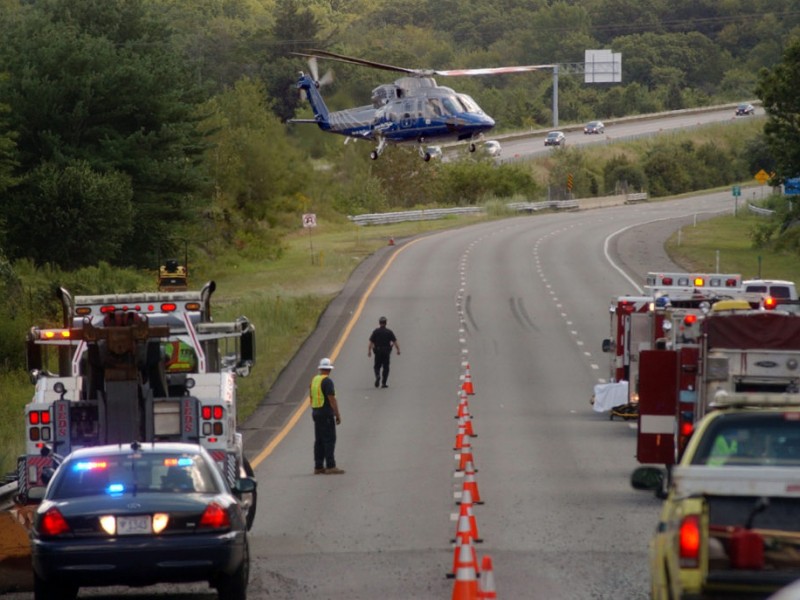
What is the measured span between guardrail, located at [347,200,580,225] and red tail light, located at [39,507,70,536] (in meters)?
75.3

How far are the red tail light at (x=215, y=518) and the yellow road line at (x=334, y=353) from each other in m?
11.7

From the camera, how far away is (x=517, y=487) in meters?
20.1

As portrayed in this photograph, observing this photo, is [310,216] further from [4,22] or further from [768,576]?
[768,576]

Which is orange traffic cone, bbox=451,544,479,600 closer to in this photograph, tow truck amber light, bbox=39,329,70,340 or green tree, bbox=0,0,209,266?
tow truck amber light, bbox=39,329,70,340

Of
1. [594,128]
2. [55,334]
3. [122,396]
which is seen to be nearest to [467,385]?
[55,334]

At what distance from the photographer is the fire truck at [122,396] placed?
48.2ft

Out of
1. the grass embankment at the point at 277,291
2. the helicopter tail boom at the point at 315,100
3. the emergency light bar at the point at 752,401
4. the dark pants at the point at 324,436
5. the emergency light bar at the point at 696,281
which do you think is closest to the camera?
the emergency light bar at the point at 752,401

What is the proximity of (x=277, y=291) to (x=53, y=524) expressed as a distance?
1656 inches

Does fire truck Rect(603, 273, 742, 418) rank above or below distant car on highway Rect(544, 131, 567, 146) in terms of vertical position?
below

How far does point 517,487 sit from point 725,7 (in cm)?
→ 16225

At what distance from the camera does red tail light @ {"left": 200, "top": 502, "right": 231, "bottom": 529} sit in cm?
1175

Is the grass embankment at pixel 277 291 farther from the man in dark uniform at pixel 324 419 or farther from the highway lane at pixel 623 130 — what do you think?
the highway lane at pixel 623 130

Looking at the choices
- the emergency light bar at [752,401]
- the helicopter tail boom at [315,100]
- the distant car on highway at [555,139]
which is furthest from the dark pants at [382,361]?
the distant car on highway at [555,139]

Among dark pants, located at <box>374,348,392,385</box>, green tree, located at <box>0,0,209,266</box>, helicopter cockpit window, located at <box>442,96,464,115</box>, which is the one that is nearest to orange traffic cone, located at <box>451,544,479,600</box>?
dark pants, located at <box>374,348,392,385</box>
